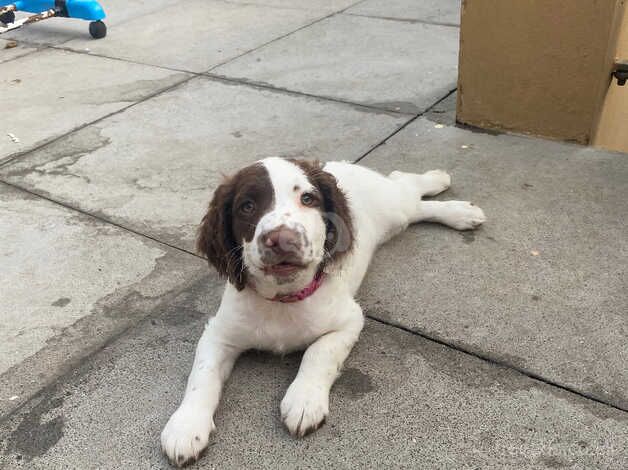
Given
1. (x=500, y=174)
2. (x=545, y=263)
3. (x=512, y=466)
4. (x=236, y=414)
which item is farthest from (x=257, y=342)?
(x=500, y=174)

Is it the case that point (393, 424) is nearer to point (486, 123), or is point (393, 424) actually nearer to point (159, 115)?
point (486, 123)

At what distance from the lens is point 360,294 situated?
3316 millimetres

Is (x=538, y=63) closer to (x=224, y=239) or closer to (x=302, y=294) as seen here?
(x=302, y=294)

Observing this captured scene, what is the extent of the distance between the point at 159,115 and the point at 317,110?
1422 mm

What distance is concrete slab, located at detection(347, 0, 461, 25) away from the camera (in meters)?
7.78

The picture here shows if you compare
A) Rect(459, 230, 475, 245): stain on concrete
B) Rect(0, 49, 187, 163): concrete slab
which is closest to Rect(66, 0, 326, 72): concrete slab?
Rect(0, 49, 187, 163): concrete slab

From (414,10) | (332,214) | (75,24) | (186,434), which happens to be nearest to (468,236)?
(332,214)

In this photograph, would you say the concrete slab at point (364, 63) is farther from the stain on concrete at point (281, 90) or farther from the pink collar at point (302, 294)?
the pink collar at point (302, 294)

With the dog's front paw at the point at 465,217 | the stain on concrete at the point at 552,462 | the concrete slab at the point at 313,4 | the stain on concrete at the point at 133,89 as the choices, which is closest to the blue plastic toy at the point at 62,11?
the stain on concrete at the point at 133,89

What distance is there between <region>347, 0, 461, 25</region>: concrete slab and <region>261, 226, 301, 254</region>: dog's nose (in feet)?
19.7

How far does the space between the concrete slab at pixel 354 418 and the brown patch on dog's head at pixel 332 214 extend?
20.6 inches

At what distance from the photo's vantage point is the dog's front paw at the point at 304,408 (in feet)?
8.07

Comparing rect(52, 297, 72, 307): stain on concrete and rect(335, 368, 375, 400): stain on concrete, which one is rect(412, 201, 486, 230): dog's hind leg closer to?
rect(335, 368, 375, 400): stain on concrete

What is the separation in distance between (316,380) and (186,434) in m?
0.54
